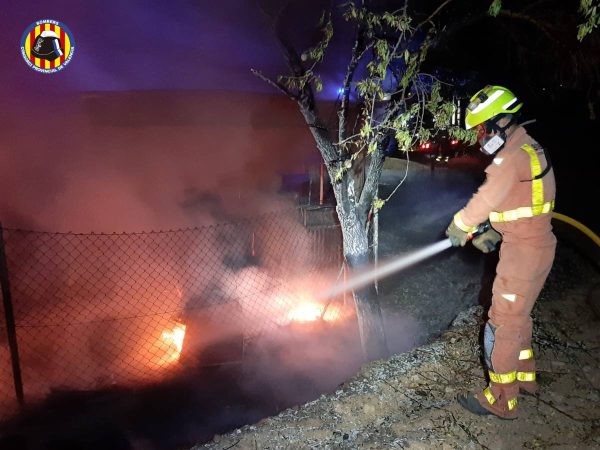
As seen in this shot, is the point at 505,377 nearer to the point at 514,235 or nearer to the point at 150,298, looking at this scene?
the point at 514,235

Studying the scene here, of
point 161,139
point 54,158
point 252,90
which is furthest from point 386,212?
point 54,158

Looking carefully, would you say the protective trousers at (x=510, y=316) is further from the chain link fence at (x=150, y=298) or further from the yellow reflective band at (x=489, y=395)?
the chain link fence at (x=150, y=298)

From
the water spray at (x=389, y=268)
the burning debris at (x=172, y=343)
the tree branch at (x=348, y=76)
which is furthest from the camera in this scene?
the burning debris at (x=172, y=343)

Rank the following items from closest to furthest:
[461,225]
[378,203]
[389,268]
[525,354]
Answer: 1. [461,225]
2. [525,354]
3. [378,203]
4. [389,268]

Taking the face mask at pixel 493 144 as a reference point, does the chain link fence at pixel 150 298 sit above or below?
below

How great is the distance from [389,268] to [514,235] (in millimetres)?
4926

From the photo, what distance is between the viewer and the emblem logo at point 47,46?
883 cm

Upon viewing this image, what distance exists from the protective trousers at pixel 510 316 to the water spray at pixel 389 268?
0.39 m

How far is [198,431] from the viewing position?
565 centimetres

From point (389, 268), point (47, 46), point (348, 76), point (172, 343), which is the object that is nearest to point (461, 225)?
point (348, 76)

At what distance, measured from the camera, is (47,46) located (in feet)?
29.5

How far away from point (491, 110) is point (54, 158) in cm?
959

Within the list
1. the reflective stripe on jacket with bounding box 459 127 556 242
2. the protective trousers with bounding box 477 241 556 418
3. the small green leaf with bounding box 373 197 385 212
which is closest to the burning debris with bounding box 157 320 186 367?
the small green leaf with bounding box 373 197 385 212

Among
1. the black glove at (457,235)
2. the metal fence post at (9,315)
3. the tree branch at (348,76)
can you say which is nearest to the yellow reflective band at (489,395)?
the black glove at (457,235)
